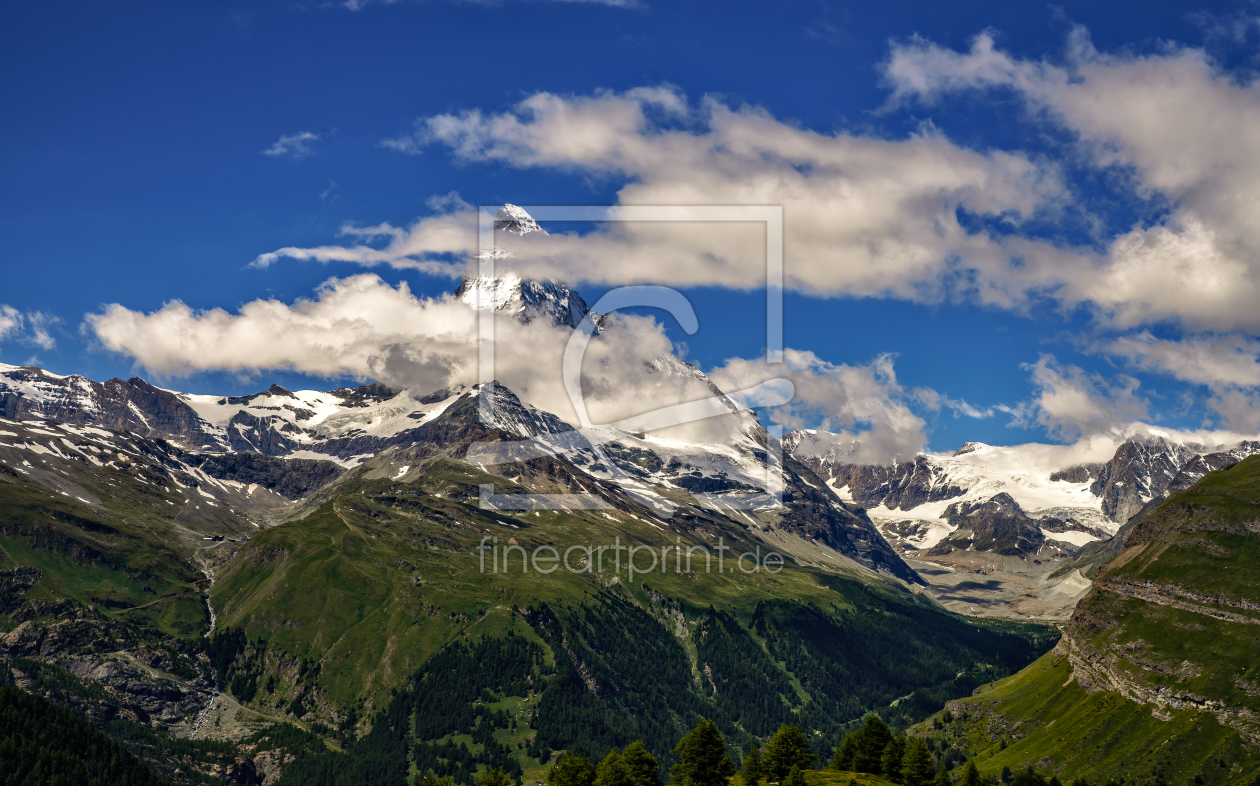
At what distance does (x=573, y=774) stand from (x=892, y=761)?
63.4m

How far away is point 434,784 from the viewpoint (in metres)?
188

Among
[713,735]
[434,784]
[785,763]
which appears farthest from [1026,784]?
[434,784]

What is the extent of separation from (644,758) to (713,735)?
13024 mm

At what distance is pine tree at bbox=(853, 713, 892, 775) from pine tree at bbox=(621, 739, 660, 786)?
48.5 metres

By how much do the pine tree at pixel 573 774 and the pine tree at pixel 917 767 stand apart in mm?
59431

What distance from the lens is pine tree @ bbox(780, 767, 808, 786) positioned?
16609 centimetres

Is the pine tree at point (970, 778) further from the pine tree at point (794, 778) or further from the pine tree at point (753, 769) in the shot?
the pine tree at point (753, 769)

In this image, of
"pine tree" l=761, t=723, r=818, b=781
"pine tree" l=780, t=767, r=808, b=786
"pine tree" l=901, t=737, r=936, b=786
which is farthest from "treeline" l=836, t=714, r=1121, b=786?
"pine tree" l=780, t=767, r=808, b=786

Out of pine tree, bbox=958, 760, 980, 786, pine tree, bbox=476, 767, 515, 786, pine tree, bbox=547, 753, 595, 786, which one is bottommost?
pine tree, bbox=958, 760, 980, 786

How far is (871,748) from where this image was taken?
19500 cm

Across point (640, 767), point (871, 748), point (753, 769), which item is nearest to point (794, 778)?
point (753, 769)

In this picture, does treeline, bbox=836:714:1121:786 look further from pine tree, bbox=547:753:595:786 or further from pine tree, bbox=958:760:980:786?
pine tree, bbox=547:753:595:786

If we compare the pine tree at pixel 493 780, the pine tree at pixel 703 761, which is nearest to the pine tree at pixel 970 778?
the pine tree at pixel 703 761

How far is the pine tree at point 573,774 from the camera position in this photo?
168 m
